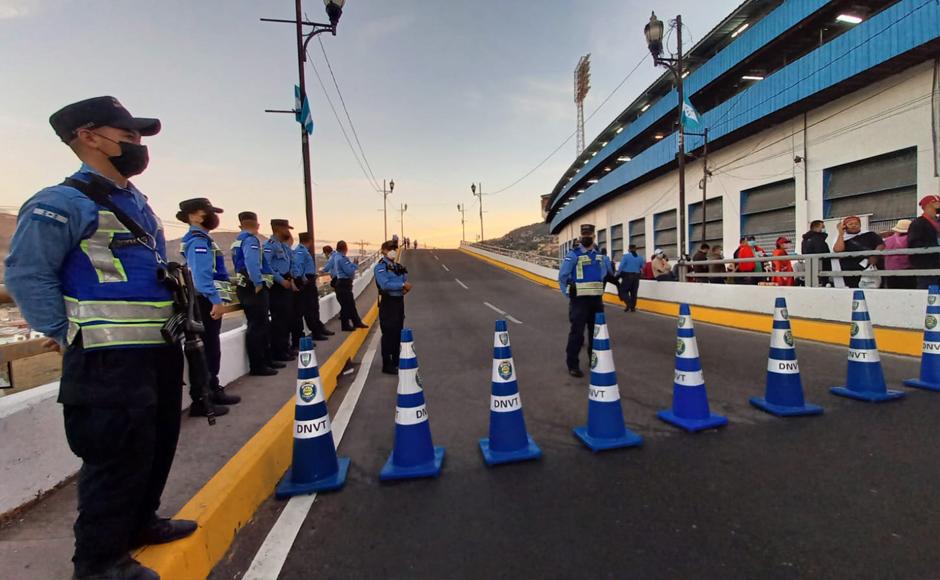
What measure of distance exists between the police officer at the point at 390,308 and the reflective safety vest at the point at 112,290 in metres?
4.46

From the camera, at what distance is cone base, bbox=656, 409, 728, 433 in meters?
3.82

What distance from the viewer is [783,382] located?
4207mm

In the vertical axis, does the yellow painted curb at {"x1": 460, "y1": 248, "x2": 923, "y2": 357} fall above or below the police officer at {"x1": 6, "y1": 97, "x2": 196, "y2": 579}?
below

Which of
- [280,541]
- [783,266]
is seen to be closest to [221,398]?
[280,541]

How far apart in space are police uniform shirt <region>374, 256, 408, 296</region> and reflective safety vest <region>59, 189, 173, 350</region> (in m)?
4.46

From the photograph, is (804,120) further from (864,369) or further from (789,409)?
(789,409)

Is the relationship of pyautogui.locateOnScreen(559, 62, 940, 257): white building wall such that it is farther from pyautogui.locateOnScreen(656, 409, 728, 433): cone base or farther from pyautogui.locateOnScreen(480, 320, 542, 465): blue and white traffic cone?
pyautogui.locateOnScreen(480, 320, 542, 465): blue and white traffic cone

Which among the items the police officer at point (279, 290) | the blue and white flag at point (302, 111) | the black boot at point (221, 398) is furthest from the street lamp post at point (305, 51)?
the black boot at point (221, 398)

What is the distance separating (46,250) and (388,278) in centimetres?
480

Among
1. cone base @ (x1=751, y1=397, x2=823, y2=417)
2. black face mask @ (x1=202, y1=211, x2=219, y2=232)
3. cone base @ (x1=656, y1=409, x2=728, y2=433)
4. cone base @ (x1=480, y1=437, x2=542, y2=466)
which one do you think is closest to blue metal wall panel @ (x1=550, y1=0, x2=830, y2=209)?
cone base @ (x1=751, y1=397, x2=823, y2=417)

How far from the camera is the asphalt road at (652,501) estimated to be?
2.23 m

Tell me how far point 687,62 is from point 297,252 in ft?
78.9

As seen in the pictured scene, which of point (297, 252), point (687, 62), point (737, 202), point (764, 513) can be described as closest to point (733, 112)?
point (737, 202)

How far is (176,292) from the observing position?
7.00 ft
